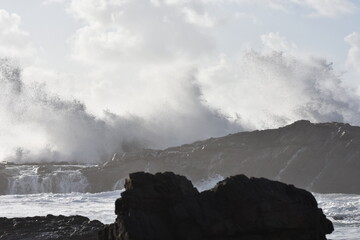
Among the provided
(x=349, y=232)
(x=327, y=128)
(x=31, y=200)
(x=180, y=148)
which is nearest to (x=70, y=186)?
(x=180, y=148)

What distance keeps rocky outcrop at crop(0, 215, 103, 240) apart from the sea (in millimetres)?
22699

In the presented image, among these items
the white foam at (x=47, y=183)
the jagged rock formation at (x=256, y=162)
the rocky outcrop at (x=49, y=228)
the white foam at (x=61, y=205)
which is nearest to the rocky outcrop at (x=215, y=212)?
the rocky outcrop at (x=49, y=228)

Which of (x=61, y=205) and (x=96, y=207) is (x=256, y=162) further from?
(x=61, y=205)

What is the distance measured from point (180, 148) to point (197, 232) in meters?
146

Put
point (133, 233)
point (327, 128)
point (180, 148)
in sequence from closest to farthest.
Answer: point (133, 233) → point (327, 128) → point (180, 148)

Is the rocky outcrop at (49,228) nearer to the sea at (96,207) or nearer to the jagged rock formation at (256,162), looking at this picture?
the sea at (96,207)

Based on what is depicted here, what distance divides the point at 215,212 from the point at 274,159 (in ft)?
412

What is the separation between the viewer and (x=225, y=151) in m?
178

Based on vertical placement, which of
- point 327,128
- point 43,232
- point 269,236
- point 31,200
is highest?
point 327,128

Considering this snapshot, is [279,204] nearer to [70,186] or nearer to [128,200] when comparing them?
[128,200]

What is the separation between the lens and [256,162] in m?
169

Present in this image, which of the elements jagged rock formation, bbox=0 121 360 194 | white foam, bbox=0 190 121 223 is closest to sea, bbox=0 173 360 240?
white foam, bbox=0 190 121 223

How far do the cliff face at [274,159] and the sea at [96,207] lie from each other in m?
9.36

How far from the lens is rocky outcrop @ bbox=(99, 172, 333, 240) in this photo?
43625 mm
